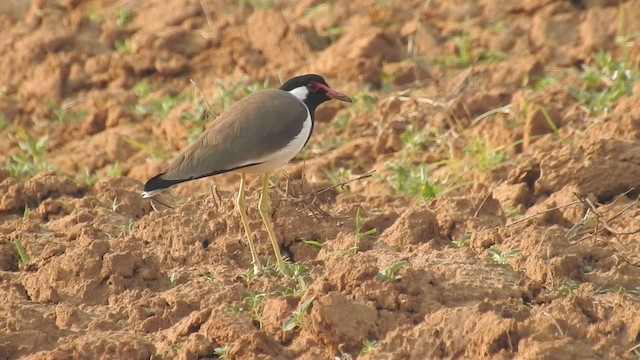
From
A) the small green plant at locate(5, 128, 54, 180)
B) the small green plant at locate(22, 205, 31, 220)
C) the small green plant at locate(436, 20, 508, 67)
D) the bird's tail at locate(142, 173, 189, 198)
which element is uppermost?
the bird's tail at locate(142, 173, 189, 198)

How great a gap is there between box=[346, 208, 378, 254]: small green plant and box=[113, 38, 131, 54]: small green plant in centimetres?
474

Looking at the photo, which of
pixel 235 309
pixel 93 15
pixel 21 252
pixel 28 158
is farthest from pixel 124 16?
pixel 235 309

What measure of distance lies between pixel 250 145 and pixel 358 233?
738 mm

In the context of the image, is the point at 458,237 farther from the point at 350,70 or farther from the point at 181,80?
the point at 181,80

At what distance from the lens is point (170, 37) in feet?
38.7

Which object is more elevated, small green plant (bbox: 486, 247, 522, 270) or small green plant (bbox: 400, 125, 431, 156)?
small green plant (bbox: 486, 247, 522, 270)

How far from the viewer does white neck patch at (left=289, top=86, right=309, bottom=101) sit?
25.8 feet

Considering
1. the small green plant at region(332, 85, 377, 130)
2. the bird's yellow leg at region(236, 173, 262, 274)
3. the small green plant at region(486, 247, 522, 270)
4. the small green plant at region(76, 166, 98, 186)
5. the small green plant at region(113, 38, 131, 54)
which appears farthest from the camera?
the small green plant at region(113, 38, 131, 54)

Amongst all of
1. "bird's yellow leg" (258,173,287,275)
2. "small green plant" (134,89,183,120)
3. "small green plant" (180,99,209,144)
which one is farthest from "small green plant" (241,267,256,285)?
"small green plant" (134,89,183,120)

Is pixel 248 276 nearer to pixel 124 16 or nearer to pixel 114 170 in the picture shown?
pixel 114 170

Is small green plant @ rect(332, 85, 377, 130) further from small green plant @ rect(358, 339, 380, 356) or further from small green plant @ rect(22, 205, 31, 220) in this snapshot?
small green plant @ rect(358, 339, 380, 356)

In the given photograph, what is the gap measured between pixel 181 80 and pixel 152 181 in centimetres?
450

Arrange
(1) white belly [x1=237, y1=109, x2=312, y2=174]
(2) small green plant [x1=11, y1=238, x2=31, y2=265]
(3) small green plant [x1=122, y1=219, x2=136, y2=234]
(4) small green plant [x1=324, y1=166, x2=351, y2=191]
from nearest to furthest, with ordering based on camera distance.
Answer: (1) white belly [x1=237, y1=109, x2=312, y2=174]
(2) small green plant [x1=11, y1=238, x2=31, y2=265]
(3) small green plant [x1=122, y1=219, x2=136, y2=234]
(4) small green plant [x1=324, y1=166, x2=351, y2=191]

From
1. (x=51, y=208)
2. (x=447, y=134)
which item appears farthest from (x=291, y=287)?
(x=447, y=134)
